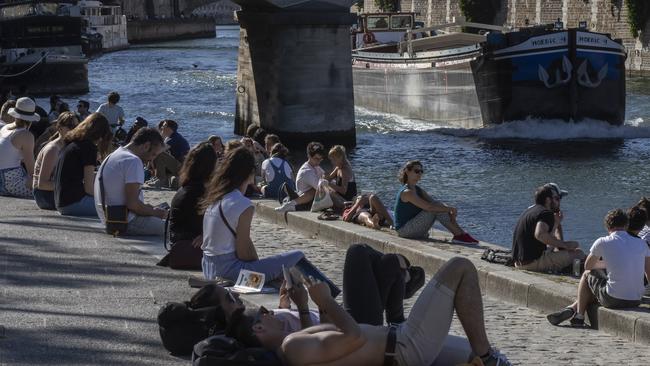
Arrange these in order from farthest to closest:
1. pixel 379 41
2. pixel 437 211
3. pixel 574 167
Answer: pixel 379 41, pixel 574 167, pixel 437 211

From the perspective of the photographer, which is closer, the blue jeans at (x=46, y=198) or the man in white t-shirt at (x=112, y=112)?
the blue jeans at (x=46, y=198)

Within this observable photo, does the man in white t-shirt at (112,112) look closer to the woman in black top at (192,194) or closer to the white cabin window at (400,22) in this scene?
the woman in black top at (192,194)

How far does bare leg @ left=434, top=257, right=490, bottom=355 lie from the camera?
6.68 meters

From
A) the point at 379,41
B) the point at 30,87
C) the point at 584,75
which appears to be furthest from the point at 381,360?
the point at 30,87

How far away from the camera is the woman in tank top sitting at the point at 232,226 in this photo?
8680 mm

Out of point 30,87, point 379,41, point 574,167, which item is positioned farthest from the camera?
point 30,87

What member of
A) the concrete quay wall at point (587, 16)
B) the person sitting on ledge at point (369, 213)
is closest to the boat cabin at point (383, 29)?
the concrete quay wall at point (587, 16)

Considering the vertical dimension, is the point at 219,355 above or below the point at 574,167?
above

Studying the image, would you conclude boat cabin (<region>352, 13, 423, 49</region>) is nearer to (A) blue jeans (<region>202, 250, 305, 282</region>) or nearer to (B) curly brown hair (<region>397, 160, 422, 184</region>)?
(B) curly brown hair (<region>397, 160, 422, 184</region>)

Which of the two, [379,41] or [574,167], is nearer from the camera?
[574,167]

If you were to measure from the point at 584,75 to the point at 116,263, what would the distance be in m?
25.8

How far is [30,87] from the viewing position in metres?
50.6

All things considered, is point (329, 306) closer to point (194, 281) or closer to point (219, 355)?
point (219, 355)

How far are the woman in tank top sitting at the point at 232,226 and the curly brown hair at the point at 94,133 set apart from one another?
3.83m
